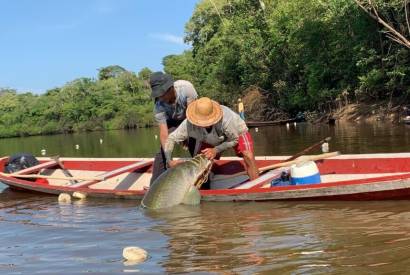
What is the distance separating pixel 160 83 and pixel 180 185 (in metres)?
1.41

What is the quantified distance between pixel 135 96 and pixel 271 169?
6837 centimetres

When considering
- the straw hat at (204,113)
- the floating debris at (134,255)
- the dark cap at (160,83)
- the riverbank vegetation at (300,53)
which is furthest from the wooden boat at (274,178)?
the riverbank vegetation at (300,53)

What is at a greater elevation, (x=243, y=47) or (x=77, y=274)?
(x=243, y=47)

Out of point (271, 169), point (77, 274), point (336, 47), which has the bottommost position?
point (77, 274)

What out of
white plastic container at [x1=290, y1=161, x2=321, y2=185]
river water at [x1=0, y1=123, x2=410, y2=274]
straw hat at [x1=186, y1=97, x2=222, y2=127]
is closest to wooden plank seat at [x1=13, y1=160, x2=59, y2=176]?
river water at [x1=0, y1=123, x2=410, y2=274]

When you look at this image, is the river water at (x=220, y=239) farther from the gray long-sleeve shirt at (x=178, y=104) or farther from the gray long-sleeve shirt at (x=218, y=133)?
the gray long-sleeve shirt at (x=178, y=104)

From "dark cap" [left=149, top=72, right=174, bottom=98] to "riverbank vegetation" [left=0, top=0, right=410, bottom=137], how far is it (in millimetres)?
19006

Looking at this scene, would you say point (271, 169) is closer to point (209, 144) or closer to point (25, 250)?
point (209, 144)

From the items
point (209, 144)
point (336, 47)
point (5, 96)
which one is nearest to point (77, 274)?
point (209, 144)

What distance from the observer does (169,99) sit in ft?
24.3

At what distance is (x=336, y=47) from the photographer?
33.3 meters

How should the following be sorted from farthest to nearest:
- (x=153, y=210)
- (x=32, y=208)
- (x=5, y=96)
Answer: (x=5, y=96), (x=32, y=208), (x=153, y=210)

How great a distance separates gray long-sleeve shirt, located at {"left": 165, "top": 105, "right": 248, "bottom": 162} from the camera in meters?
7.01

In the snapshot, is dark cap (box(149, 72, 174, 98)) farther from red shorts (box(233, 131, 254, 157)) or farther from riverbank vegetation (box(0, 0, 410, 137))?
riverbank vegetation (box(0, 0, 410, 137))
